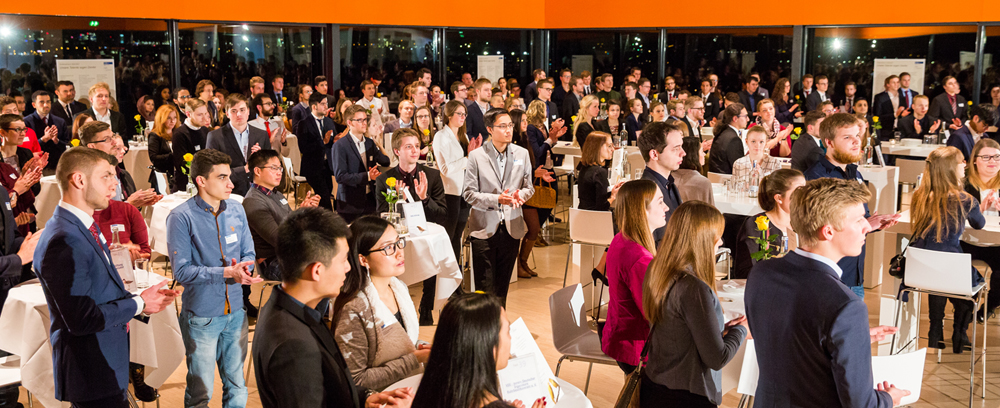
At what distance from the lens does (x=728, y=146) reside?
7801mm

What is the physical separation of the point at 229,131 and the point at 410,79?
7549 millimetres

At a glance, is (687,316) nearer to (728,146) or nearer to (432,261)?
(432,261)

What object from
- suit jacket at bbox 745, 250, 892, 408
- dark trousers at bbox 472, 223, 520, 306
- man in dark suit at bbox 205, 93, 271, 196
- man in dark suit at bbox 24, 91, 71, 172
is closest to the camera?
suit jacket at bbox 745, 250, 892, 408

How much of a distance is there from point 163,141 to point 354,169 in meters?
2.38

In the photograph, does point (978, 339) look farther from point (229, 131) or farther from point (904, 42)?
point (904, 42)

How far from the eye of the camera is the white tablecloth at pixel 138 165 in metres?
9.09

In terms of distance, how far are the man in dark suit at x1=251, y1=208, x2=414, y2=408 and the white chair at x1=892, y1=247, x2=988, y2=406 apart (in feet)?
11.8

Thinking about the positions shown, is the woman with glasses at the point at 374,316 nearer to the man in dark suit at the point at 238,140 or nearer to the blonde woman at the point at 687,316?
the blonde woman at the point at 687,316

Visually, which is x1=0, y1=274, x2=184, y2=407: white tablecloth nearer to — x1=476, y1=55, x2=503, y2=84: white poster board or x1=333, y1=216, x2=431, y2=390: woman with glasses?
x1=333, y1=216, x2=431, y2=390: woman with glasses

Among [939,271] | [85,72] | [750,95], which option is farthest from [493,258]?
[750,95]

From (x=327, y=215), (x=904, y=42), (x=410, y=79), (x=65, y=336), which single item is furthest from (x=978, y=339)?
(x=410, y=79)

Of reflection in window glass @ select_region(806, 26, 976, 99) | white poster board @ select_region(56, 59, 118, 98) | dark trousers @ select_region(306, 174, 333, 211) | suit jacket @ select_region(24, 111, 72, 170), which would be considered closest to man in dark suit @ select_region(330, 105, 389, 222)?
dark trousers @ select_region(306, 174, 333, 211)

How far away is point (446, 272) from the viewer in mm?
5523

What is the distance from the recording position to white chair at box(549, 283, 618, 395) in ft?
13.3
